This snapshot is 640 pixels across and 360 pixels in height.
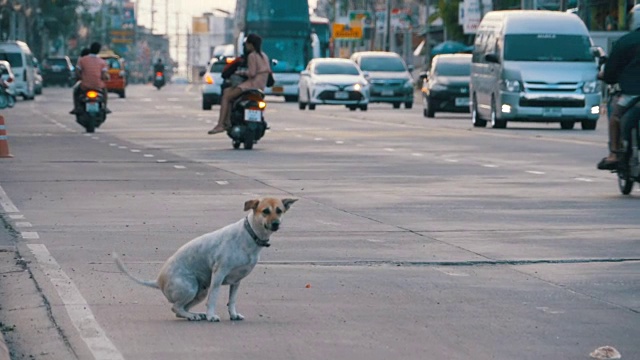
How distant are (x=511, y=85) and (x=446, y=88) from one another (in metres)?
10.3

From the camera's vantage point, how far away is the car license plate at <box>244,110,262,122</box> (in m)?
28.1

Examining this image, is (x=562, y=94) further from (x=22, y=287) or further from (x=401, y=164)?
(x=22, y=287)

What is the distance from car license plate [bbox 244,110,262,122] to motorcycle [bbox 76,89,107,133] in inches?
265

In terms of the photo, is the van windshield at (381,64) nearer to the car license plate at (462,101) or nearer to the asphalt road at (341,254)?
the car license plate at (462,101)

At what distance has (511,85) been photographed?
3659 centimetres

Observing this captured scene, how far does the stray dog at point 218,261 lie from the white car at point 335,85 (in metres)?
43.1

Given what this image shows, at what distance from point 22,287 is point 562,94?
26.6 metres

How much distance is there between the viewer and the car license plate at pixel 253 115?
2806 cm

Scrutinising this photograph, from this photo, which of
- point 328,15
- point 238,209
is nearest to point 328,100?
point 238,209

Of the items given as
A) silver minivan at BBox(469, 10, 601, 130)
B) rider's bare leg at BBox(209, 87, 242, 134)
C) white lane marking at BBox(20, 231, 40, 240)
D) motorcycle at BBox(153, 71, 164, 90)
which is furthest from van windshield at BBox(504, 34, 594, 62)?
motorcycle at BBox(153, 71, 164, 90)

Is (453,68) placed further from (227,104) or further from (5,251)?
(5,251)

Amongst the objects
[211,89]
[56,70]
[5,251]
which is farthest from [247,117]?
[56,70]

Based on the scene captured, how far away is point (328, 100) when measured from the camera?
52.9 m

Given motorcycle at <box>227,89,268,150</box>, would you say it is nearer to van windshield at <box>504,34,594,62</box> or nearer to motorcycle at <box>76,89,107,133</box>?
motorcycle at <box>76,89,107,133</box>
